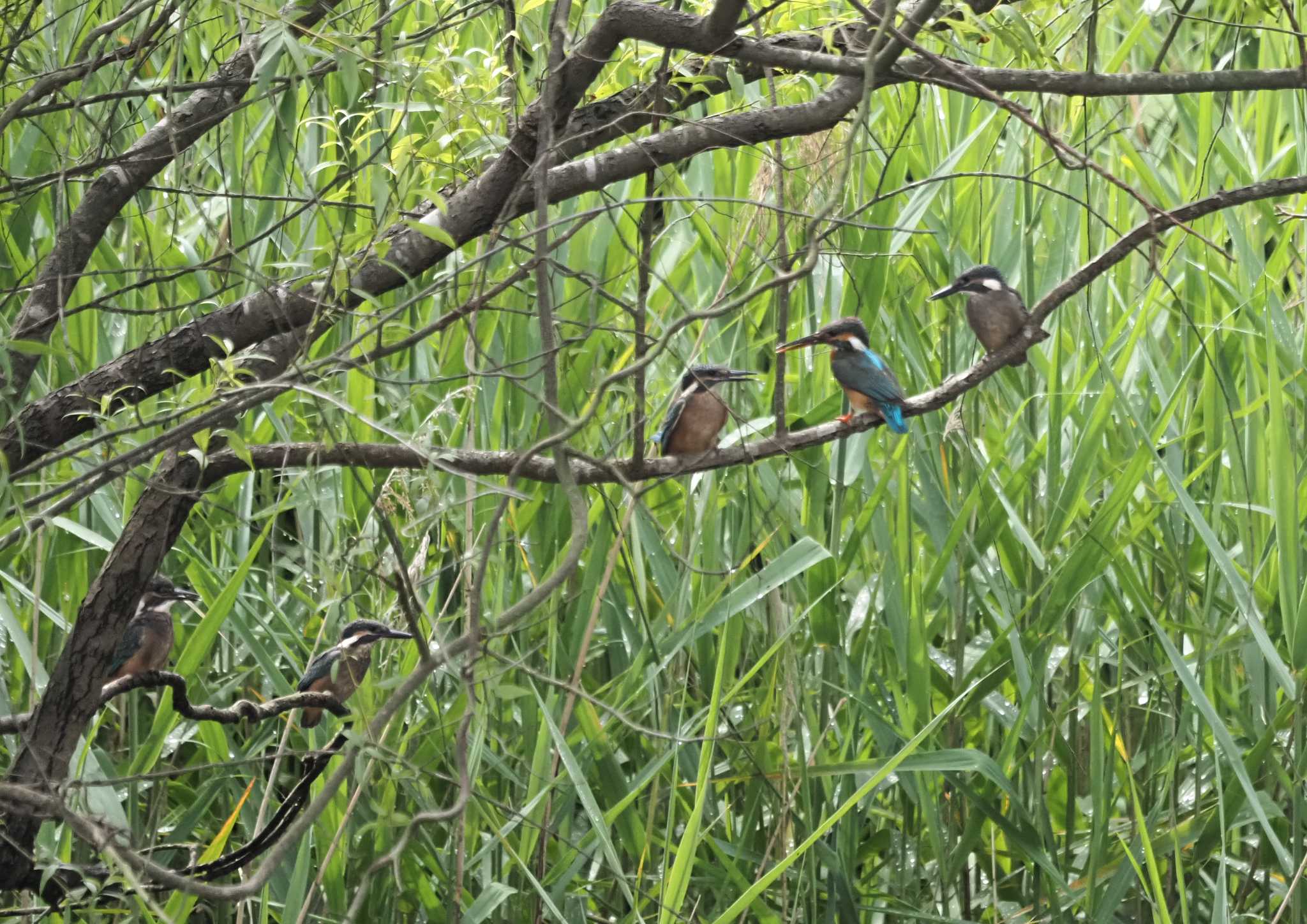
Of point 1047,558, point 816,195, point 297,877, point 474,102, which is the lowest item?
point 297,877

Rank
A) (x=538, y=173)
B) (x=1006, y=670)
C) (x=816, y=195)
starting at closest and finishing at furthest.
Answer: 1. (x=538, y=173)
2. (x=816, y=195)
3. (x=1006, y=670)

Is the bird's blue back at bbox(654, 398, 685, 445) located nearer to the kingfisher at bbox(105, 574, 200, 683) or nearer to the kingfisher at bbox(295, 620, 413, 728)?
the kingfisher at bbox(295, 620, 413, 728)

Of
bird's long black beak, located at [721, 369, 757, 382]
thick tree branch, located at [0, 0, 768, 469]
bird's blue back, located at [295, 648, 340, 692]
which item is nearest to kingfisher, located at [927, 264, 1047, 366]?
bird's long black beak, located at [721, 369, 757, 382]

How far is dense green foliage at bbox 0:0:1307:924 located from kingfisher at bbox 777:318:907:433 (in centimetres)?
9

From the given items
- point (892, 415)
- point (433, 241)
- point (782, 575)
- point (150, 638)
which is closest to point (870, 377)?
point (892, 415)

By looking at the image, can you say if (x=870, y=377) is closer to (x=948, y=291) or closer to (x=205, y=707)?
(x=948, y=291)

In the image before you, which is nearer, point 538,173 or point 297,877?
point 538,173

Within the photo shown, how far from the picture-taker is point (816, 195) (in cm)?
244

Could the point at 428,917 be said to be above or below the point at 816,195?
below

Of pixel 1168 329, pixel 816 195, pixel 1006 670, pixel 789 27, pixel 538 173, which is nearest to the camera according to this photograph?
pixel 538 173

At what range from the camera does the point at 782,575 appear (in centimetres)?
247

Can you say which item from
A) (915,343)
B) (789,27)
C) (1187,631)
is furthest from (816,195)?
(1187,631)

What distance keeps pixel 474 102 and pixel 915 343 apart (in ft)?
4.99

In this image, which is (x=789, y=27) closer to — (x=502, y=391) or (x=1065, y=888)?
(x=502, y=391)
